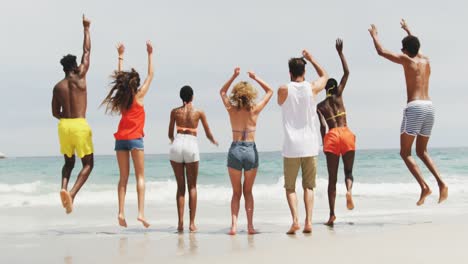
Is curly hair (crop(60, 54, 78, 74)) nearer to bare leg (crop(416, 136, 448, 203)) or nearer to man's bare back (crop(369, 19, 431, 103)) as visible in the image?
man's bare back (crop(369, 19, 431, 103))

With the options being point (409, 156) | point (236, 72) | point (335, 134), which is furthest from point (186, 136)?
point (409, 156)

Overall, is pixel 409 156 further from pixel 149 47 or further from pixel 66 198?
pixel 66 198

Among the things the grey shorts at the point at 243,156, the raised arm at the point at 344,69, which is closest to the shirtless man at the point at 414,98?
Result: the raised arm at the point at 344,69

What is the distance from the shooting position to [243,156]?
7418 mm

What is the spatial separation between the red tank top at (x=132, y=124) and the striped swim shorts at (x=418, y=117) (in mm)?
3970

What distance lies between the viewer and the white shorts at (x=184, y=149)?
25.7 ft

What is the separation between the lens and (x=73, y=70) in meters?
8.16

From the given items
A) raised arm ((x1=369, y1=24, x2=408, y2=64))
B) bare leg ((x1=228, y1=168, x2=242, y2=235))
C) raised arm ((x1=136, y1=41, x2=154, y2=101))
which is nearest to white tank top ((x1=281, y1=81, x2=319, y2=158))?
bare leg ((x1=228, y1=168, x2=242, y2=235))

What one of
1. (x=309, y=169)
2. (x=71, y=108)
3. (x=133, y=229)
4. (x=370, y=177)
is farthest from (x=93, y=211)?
(x=370, y=177)

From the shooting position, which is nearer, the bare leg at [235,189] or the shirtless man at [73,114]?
the bare leg at [235,189]

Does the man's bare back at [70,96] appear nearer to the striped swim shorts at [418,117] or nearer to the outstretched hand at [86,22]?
the outstretched hand at [86,22]

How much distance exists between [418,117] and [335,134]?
1282 mm

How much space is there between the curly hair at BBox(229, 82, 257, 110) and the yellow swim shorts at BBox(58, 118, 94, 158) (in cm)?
230

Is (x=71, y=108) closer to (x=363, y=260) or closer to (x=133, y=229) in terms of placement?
(x=133, y=229)
